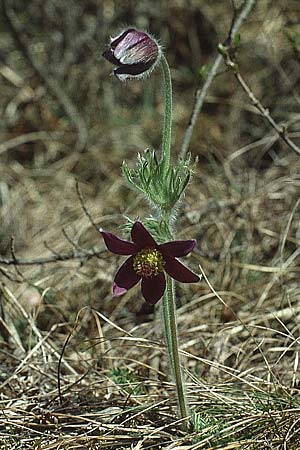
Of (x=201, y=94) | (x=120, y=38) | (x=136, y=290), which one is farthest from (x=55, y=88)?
(x=120, y=38)

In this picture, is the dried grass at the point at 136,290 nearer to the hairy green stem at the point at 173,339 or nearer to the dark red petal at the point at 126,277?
the hairy green stem at the point at 173,339

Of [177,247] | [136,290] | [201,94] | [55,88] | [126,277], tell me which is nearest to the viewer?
[177,247]

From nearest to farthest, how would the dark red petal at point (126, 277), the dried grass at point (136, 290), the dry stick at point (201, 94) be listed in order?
the dark red petal at point (126, 277)
the dried grass at point (136, 290)
the dry stick at point (201, 94)

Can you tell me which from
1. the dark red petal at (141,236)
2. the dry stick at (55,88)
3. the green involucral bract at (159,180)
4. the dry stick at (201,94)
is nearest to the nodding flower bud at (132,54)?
the green involucral bract at (159,180)

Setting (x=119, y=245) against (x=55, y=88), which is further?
(x=55, y=88)

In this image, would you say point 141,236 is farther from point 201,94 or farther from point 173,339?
point 201,94

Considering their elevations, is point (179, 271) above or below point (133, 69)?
below

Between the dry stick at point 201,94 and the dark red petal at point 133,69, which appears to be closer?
the dark red petal at point 133,69
